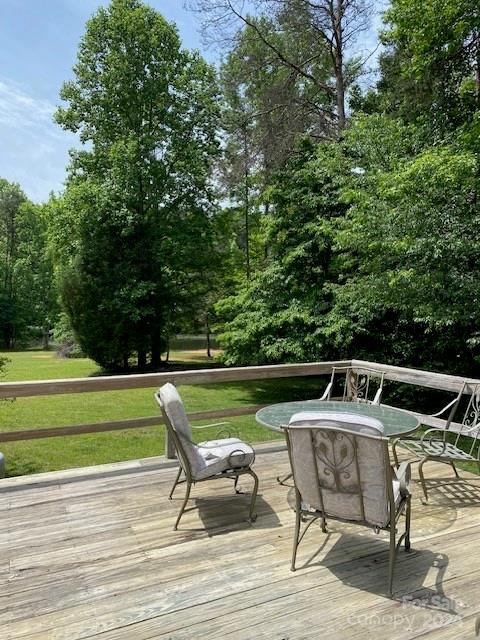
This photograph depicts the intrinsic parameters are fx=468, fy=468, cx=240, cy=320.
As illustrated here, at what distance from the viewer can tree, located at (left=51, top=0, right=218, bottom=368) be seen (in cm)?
1560

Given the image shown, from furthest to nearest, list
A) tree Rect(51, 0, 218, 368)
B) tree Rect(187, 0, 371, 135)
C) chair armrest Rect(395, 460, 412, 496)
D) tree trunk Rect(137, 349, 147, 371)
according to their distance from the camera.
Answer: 1. tree trunk Rect(137, 349, 147, 371)
2. tree Rect(51, 0, 218, 368)
3. tree Rect(187, 0, 371, 135)
4. chair armrest Rect(395, 460, 412, 496)

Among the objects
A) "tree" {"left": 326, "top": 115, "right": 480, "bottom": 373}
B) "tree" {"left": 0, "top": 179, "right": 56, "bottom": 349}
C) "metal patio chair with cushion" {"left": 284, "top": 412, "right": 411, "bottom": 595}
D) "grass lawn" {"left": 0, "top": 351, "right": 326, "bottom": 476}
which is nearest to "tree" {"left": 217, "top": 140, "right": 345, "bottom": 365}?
"tree" {"left": 326, "top": 115, "right": 480, "bottom": 373}

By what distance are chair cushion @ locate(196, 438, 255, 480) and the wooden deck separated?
370 mm

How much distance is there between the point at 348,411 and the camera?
365cm

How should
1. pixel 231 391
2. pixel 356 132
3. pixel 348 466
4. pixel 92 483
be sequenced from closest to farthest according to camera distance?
pixel 348 466
pixel 92 483
pixel 356 132
pixel 231 391

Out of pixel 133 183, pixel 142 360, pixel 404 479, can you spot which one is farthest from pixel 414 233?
pixel 142 360

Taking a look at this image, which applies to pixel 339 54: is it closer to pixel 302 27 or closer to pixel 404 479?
pixel 302 27

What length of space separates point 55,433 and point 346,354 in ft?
22.5

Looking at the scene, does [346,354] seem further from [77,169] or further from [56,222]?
[77,169]

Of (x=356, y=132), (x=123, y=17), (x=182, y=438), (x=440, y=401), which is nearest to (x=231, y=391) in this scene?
(x=440, y=401)

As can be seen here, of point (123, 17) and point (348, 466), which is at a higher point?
point (123, 17)

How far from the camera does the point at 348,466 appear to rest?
2410mm

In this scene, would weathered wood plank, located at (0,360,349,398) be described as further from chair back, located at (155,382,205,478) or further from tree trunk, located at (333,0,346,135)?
tree trunk, located at (333,0,346,135)

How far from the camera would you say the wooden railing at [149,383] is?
12.2ft
